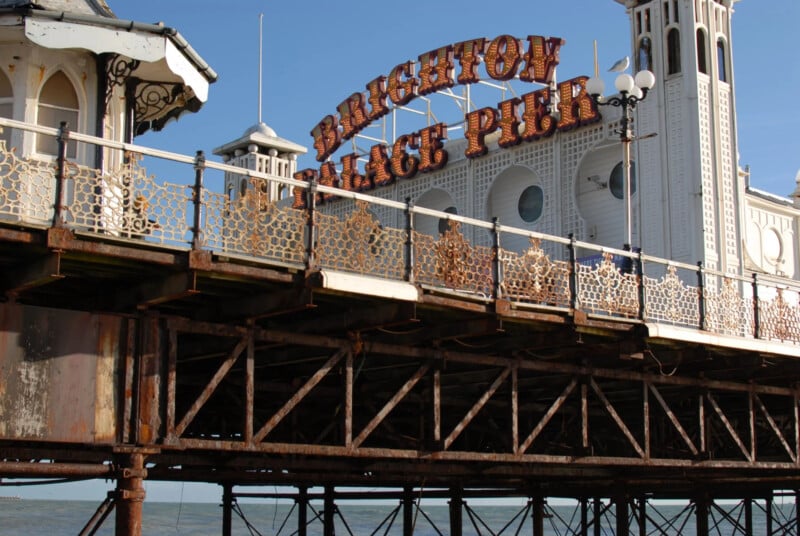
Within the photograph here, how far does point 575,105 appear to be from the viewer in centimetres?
3525

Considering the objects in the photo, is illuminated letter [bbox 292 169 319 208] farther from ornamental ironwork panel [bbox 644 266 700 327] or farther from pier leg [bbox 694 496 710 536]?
ornamental ironwork panel [bbox 644 266 700 327]

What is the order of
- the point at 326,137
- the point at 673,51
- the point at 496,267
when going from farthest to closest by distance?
the point at 326,137
the point at 673,51
the point at 496,267

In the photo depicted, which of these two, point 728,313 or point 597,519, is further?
point 597,519

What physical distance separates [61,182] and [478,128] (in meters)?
25.1

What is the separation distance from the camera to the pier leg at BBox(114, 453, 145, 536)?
15539mm

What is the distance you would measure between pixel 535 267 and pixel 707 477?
12.8m

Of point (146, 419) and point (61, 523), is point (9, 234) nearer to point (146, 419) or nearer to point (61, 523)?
point (146, 419)

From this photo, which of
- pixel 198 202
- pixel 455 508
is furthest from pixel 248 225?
pixel 455 508

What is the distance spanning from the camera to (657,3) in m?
33.6

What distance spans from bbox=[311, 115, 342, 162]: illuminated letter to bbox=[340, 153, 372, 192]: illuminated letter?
1425 mm

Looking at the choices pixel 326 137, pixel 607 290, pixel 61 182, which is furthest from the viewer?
pixel 326 137

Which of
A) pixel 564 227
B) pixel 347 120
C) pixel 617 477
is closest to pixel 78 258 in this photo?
pixel 617 477

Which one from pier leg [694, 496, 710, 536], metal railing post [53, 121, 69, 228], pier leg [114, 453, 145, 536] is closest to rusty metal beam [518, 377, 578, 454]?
pier leg [114, 453, 145, 536]

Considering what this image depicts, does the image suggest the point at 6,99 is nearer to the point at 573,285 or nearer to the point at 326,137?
the point at 573,285
